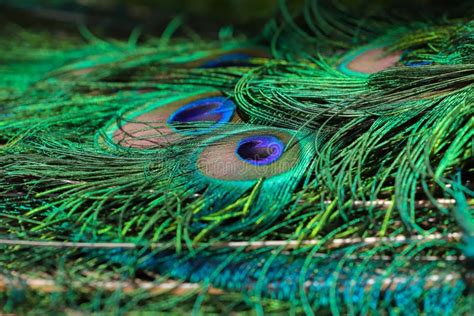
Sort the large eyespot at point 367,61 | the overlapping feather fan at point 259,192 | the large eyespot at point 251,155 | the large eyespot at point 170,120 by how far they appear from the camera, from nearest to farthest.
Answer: the overlapping feather fan at point 259,192 → the large eyespot at point 251,155 → the large eyespot at point 170,120 → the large eyespot at point 367,61

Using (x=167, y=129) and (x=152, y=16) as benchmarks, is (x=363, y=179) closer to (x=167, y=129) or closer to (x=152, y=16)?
(x=167, y=129)

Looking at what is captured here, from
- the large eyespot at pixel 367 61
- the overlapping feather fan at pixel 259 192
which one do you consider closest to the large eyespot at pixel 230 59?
the overlapping feather fan at pixel 259 192

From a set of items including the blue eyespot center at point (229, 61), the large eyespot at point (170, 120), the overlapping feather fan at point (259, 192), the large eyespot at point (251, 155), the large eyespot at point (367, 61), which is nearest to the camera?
the overlapping feather fan at point (259, 192)

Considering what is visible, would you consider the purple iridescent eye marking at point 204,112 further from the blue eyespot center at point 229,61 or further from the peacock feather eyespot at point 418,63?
the peacock feather eyespot at point 418,63

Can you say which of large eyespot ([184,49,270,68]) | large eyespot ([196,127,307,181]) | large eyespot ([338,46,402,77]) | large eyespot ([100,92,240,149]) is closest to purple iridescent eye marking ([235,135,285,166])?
large eyespot ([196,127,307,181])

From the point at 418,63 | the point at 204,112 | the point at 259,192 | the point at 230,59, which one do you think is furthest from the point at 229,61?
the point at 259,192

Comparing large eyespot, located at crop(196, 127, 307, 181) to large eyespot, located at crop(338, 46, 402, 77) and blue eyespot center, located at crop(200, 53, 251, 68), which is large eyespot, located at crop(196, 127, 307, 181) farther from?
blue eyespot center, located at crop(200, 53, 251, 68)

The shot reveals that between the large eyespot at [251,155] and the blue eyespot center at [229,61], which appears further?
the blue eyespot center at [229,61]
